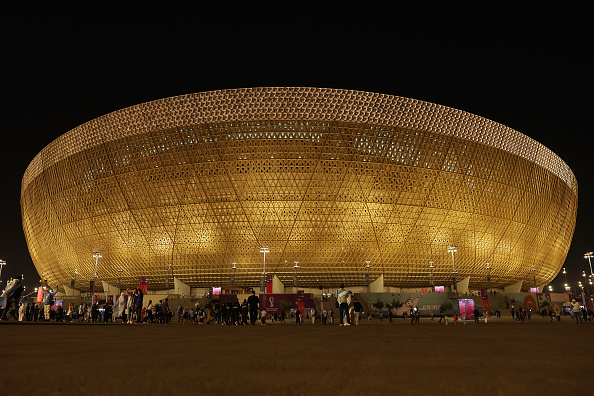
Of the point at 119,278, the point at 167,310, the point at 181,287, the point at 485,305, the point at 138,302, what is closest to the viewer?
the point at 138,302

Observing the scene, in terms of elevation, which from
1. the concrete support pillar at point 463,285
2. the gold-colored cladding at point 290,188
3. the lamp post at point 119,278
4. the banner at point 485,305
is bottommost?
the banner at point 485,305

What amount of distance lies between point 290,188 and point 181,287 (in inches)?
529

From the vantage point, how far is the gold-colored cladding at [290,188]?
33250 millimetres

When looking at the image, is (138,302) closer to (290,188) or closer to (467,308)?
(467,308)

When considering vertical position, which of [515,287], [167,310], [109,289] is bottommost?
[167,310]

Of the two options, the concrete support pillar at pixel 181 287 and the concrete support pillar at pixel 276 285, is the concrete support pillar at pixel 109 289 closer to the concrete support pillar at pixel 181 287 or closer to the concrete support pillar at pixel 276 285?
the concrete support pillar at pixel 181 287

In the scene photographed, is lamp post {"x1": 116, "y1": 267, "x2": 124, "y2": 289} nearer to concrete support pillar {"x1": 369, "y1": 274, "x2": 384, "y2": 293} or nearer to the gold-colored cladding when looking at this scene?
the gold-colored cladding

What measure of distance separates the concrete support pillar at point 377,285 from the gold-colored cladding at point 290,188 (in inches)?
26.1

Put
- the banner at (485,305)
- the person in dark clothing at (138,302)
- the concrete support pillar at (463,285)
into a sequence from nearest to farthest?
1. the person in dark clothing at (138,302)
2. the banner at (485,305)
3. the concrete support pillar at (463,285)

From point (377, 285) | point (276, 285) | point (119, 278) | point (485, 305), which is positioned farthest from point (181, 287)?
point (485, 305)

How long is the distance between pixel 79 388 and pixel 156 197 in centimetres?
3491

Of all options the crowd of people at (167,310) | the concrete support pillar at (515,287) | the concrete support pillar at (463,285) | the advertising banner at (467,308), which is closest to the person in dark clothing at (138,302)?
the crowd of people at (167,310)

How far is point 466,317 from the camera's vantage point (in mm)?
21891

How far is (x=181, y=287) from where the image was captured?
37406mm
